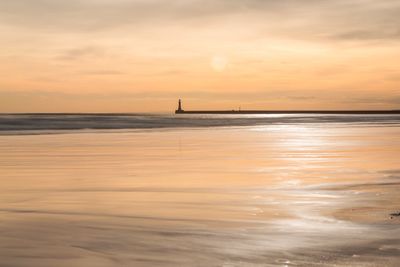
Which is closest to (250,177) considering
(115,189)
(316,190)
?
(316,190)

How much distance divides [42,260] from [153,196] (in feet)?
14.9

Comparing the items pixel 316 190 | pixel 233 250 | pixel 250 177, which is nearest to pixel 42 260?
pixel 233 250

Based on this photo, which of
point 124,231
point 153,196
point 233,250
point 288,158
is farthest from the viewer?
point 288,158

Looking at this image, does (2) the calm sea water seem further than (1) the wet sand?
Yes

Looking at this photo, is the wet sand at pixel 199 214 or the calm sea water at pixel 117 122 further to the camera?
the calm sea water at pixel 117 122

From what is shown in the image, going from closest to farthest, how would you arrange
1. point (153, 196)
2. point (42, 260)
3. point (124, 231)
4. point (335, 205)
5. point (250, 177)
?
point (42, 260)
point (124, 231)
point (335, 205)
point (153, 196)
point (250, 177)

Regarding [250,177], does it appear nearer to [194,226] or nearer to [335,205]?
[335,205]

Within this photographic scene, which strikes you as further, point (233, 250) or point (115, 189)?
point (115, 189)

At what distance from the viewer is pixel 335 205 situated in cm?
973

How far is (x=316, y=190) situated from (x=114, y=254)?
597 centimetres

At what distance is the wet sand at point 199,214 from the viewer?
6.51m

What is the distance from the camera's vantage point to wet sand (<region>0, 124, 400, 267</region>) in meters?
6.51

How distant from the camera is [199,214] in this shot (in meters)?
8.94

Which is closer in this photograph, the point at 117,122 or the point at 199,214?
the point at 199,214
